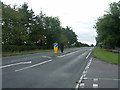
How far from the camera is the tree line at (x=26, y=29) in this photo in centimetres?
3797

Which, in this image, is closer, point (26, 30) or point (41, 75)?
point (41, 75)

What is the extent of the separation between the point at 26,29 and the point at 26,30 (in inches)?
46.6

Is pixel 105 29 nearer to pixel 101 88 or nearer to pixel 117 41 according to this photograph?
pixel 117 41

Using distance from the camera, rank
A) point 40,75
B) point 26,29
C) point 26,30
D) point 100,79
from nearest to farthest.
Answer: point 100,79 < point 40,75 < point 26,30 < point 26,29

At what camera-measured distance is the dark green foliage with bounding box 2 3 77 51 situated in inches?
1497

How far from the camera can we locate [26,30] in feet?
192

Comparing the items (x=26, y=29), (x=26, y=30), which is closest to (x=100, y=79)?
(x=26, y=30)

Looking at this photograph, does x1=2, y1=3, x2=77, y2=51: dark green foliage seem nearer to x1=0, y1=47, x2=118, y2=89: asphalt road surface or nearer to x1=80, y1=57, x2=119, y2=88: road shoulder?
x1=0, y1=47, x2=118, y2=89: asphalt road surface

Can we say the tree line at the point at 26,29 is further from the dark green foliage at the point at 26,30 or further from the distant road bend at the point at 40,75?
the distant road bend at the point at 40,75

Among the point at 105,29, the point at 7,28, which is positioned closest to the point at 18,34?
the point at 7,28

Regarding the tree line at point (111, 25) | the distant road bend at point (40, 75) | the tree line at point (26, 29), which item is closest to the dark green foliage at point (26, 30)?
the tree line at point (26, 29)

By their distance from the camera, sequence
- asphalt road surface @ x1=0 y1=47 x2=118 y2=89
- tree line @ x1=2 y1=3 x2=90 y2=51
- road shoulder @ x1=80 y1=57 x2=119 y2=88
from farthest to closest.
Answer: tree line @ x1=2 y1=3 x2=90 y2=51
road shoulder @ x1=80 y1=57 x2=119 y2=88
asphalt road surface @ x1=0 y1=47 x2=118 y2=89

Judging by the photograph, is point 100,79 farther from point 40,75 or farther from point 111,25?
point 111,25

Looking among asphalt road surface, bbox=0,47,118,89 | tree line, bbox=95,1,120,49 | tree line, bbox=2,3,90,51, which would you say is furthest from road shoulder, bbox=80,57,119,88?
tree line, bbox=95,1,120,49
